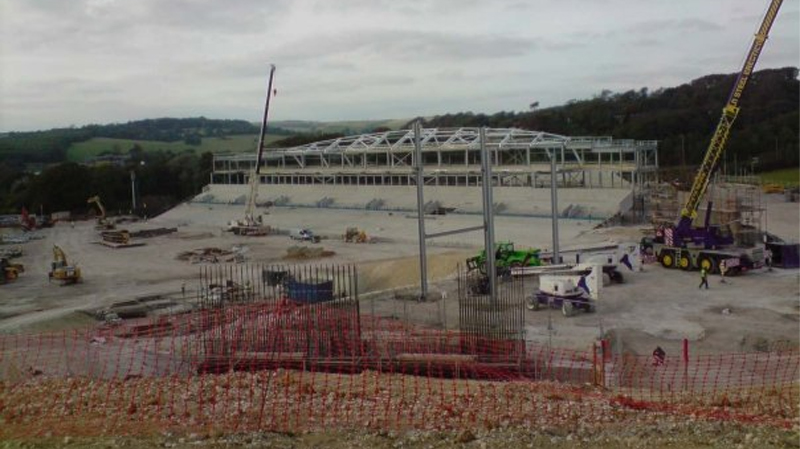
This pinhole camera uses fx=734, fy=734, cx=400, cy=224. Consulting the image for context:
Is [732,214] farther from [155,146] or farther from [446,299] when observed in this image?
[155,146]

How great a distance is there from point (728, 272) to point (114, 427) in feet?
59.7

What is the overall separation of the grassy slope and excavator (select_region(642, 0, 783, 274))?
34222mm

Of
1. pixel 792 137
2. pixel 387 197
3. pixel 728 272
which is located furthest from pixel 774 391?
pixel 792 137

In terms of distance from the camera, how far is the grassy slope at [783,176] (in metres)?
56.2

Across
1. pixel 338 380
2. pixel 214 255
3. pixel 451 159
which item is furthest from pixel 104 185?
pixel 338 380

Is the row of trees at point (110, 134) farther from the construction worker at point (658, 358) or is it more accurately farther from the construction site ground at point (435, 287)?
the construction worker at point (658, 358)

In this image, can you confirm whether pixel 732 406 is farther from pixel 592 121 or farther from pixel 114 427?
pixel 592 121

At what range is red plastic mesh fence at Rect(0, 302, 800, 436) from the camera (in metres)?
8.48

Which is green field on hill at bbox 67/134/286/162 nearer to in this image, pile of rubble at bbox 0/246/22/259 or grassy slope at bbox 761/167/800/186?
pile of rubble at bbox 0/246/22/259

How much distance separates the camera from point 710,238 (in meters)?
22.7

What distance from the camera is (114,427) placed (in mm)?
8211

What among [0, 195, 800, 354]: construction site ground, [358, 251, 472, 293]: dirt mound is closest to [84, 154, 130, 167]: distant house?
[0, 195, 800, 354]: construction site ground

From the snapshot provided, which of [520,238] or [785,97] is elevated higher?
[785,97]

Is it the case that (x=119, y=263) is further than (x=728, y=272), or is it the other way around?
(x=119, y=263)
